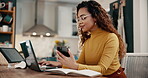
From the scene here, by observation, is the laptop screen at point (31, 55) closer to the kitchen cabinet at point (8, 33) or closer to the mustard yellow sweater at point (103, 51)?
the mustard yellow sweater at point (103, 51)

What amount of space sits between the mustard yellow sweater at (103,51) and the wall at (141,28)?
1.56m

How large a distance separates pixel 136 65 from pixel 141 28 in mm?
1065

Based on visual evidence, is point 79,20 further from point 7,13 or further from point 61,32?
point 61,32

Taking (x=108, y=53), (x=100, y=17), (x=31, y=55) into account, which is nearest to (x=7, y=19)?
(x=100, y=17)

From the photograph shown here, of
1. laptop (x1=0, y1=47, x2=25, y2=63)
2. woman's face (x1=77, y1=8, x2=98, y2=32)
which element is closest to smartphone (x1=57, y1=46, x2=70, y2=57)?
woman's face (x1=77, y1=8, x2=98, y2=32)

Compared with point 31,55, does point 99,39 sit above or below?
above

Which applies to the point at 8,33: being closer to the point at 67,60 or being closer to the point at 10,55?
the point at 10,55

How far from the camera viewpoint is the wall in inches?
132

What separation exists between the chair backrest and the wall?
0.90 metres

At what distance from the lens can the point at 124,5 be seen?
148 inches

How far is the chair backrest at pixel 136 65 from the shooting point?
2.41 m

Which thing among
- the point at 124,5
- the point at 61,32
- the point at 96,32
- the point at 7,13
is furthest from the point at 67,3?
the point at 96,32

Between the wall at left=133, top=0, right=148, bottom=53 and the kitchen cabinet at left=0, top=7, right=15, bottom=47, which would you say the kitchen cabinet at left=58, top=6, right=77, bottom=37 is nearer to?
the kitchen cabinet at left=0, top=7, right=15, bottom=47

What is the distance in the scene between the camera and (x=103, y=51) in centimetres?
174
